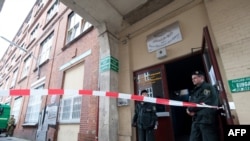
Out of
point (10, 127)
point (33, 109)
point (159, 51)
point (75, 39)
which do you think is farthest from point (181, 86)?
point (10, 127)

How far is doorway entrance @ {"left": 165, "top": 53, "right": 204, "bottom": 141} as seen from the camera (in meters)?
5.89

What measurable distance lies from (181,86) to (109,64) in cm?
410

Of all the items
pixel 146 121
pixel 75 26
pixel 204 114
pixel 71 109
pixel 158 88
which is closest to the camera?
pixel 204 114

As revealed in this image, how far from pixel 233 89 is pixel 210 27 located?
4.68 ft

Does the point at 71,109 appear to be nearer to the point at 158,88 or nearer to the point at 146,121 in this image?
the point at 158,88

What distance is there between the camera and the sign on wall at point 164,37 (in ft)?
13.6

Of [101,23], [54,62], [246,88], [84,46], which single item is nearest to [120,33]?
[101,23]

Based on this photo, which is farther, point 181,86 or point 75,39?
point 181,86

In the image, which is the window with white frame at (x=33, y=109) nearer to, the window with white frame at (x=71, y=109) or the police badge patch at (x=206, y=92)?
the window with white frame at (x=71, y=109)

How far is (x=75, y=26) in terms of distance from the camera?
25.8ft

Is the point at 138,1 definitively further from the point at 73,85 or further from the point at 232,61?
the point at 73,85

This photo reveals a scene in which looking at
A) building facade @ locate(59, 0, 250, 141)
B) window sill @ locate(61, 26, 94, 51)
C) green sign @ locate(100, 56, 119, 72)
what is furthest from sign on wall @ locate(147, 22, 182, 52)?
window sill @ locate(61, 26, 94, 51)

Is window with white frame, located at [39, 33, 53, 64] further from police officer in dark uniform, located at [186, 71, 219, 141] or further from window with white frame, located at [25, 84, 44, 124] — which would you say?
police officer in dark uniform, located at [186, 71, 219, 141]

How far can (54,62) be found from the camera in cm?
845
